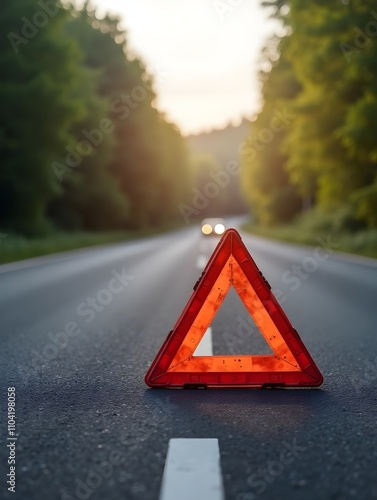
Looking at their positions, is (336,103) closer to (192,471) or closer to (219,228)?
(219,228)

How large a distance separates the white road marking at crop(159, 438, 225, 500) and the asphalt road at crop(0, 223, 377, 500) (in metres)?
0.05

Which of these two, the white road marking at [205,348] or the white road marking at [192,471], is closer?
the white road marking at [192,471]

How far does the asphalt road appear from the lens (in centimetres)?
319

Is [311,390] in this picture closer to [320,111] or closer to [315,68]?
[315,68]

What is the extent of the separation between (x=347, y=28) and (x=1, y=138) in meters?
16.8

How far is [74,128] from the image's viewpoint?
164 ft

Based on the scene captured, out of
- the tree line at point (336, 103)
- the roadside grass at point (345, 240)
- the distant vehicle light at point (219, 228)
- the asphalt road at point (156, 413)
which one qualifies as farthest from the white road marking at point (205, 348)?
the distant vehicle light at point (219, 228)

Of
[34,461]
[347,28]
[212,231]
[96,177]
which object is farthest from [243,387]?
[96,177]

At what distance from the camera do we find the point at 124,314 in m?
9.63

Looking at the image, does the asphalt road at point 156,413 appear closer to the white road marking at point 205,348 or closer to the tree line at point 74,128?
the white road marking at point 205,348

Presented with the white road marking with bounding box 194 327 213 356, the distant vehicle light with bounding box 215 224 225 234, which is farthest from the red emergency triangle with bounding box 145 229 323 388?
the distant vehicle light with bounding box 215 224 225 234

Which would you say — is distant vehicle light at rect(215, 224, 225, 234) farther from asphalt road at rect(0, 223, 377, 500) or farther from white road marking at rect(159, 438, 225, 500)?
white road marking at rect(159, 438, 225, 500)

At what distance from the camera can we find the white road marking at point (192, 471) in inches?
117

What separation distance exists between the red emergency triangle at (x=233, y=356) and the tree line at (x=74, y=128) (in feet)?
93.7
